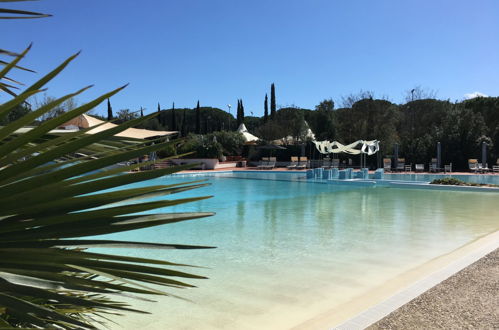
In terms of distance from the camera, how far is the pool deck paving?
3.16 meters

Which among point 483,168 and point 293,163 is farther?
point 293,163

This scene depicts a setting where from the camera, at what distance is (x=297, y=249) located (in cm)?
662

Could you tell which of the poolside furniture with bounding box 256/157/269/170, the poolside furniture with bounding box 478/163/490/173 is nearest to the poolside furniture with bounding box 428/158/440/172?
the poolside furniture with bounding box 478/163/490/173

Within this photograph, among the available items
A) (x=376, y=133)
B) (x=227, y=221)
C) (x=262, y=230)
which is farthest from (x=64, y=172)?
(x=376, y=133)

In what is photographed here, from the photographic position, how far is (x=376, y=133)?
29.9m

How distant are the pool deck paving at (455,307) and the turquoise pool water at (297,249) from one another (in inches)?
37.5

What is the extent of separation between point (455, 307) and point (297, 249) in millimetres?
3290

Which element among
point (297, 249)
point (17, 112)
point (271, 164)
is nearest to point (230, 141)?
point (271, 164)

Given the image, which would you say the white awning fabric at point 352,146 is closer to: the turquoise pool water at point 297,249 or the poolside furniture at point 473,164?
the turquoise pool water at point 297,249

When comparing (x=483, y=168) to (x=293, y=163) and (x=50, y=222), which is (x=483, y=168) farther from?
(x=50, y=222)

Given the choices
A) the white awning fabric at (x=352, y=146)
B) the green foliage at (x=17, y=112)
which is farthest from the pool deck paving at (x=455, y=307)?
the white awning fabric at (x=352, y=146)

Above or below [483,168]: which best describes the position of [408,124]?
above

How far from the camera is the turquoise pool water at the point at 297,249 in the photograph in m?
4.21

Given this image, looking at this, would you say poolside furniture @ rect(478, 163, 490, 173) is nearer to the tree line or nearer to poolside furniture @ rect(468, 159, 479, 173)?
poolside furniture @ rect(468, 159, 479, 173)
